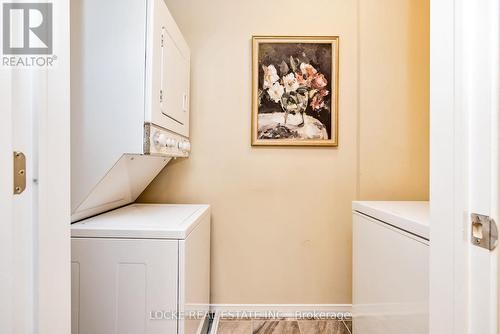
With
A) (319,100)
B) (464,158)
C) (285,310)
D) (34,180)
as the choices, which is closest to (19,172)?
(34,180)

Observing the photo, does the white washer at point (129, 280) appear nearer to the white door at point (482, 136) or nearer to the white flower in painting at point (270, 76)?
the white door at point (482, 136)

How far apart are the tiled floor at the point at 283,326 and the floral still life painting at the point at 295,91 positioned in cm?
125

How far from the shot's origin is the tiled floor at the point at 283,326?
2.12 meters

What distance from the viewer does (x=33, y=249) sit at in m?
0.60

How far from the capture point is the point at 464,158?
0.68 m

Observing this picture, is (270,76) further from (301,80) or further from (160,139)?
(160,139)

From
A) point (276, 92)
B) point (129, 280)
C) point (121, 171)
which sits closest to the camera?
point (129, 280)

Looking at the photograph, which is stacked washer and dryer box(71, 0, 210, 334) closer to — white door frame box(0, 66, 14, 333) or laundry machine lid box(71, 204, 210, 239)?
laundry machine lid box(71, 204, 210, 239)

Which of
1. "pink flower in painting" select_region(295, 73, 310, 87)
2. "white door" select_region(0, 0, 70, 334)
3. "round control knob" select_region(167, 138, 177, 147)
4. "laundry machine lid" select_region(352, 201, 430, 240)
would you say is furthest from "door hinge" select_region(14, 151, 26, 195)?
"pink flower in painting" select_region(295, 73, 310, 87)

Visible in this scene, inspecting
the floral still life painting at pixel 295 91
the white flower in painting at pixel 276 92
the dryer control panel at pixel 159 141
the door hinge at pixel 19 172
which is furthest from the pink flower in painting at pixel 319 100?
the door hinge at pixel 19 172

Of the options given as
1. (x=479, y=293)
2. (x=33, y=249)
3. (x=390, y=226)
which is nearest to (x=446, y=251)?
(x=479, y=293)

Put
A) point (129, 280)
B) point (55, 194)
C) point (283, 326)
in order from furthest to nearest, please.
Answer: point (283, 326)
point (129, 280)
point (55, 194)

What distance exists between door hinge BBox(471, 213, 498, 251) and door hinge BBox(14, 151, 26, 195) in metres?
0.88

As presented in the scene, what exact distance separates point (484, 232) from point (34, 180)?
2.89ft
